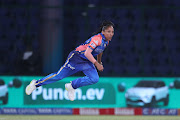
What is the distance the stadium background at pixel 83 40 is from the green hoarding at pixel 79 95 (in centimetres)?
6

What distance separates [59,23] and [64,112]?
3.02m

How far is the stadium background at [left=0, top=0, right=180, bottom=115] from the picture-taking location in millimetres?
14141

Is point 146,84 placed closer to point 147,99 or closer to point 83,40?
point 147,99

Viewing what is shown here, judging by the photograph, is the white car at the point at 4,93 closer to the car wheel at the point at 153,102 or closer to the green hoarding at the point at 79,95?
the green hoarding at the point at 79,95

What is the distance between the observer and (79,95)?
45.1 ft

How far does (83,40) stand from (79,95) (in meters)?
1.92

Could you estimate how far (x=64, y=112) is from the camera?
1325 cm

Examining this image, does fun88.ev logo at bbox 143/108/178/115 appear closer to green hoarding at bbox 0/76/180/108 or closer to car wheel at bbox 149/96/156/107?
car wheel at bbox 149/96/156/107

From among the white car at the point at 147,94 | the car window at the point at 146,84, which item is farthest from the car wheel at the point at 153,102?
the car window at the point at 146,84

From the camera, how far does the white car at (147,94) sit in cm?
1366

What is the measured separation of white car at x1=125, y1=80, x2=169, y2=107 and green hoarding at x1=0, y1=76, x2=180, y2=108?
0.13 m

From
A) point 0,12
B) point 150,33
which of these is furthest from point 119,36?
point 0,12

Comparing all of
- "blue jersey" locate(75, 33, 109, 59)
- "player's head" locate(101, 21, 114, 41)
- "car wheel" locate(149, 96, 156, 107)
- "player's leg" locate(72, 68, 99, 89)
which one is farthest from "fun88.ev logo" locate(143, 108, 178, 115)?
"player's head" locate(101, 21, 114, 41)

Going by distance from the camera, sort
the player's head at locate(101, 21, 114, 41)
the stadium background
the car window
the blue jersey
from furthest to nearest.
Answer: the stadium background
the car window
the player's head at locate(101, 21, 114, 41)
the blue jersey
